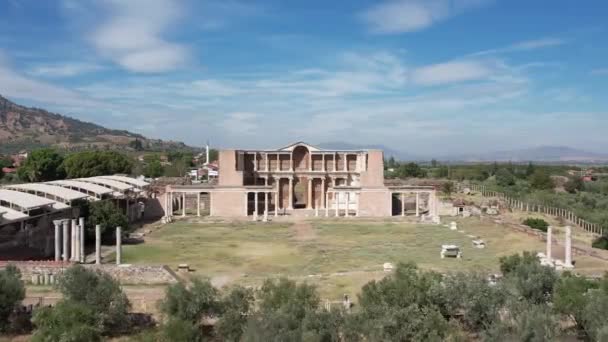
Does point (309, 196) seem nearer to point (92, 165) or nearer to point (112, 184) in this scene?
point (112, 184)

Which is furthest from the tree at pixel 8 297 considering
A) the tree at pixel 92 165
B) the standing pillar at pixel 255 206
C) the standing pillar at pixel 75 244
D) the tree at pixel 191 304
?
the tree at pixel 92 165

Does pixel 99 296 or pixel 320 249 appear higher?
pixel 99 296

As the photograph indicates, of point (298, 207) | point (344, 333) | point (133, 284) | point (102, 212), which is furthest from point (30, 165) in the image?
point (344, 333)

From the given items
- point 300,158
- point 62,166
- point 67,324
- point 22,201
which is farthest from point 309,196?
point 67,324

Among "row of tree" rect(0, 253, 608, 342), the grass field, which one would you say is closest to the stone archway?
the grass field

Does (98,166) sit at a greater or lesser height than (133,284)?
greater

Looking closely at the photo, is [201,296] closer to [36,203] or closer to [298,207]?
[36,203]
